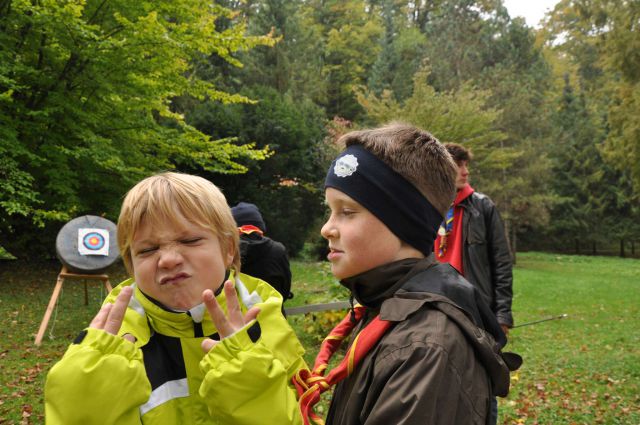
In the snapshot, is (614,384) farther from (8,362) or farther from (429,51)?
(429,51)

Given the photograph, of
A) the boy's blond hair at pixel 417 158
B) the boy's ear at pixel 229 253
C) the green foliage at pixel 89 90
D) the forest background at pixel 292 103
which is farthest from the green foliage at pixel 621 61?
the boy's ear at pixel 229 253

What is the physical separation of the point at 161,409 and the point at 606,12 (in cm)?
1670

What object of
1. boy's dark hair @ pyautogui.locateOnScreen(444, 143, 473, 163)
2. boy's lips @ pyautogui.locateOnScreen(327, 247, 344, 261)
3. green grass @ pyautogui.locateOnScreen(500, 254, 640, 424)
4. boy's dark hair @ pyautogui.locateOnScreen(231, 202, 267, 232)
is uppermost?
boy's dark hair @ pyautogui.locateOnScreen(444, 143, 473, 163)

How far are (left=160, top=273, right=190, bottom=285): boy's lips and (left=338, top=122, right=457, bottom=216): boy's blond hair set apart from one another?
2.18 ft

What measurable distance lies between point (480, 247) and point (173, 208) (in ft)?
8.82

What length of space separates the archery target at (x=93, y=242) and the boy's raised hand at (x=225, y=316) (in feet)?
22.0

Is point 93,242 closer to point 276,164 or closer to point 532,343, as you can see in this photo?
point 532,343

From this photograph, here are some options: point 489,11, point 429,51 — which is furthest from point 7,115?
point 489,11

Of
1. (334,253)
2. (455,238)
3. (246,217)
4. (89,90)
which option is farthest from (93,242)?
(334,253)

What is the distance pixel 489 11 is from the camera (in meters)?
32.5

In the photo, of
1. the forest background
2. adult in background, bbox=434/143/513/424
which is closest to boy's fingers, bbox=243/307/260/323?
adult in background, bbox=434/143/513/424

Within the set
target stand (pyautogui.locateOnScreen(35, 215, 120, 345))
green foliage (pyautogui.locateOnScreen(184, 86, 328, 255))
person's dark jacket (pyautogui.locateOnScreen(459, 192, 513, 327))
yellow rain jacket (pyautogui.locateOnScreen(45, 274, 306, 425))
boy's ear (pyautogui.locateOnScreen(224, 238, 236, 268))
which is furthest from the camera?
green foliage (pyautogui.locateOnScreen(184, 86, 328, 255))

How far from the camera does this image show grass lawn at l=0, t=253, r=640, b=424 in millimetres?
5289

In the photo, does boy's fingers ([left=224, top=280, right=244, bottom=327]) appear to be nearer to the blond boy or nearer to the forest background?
the blond boy
